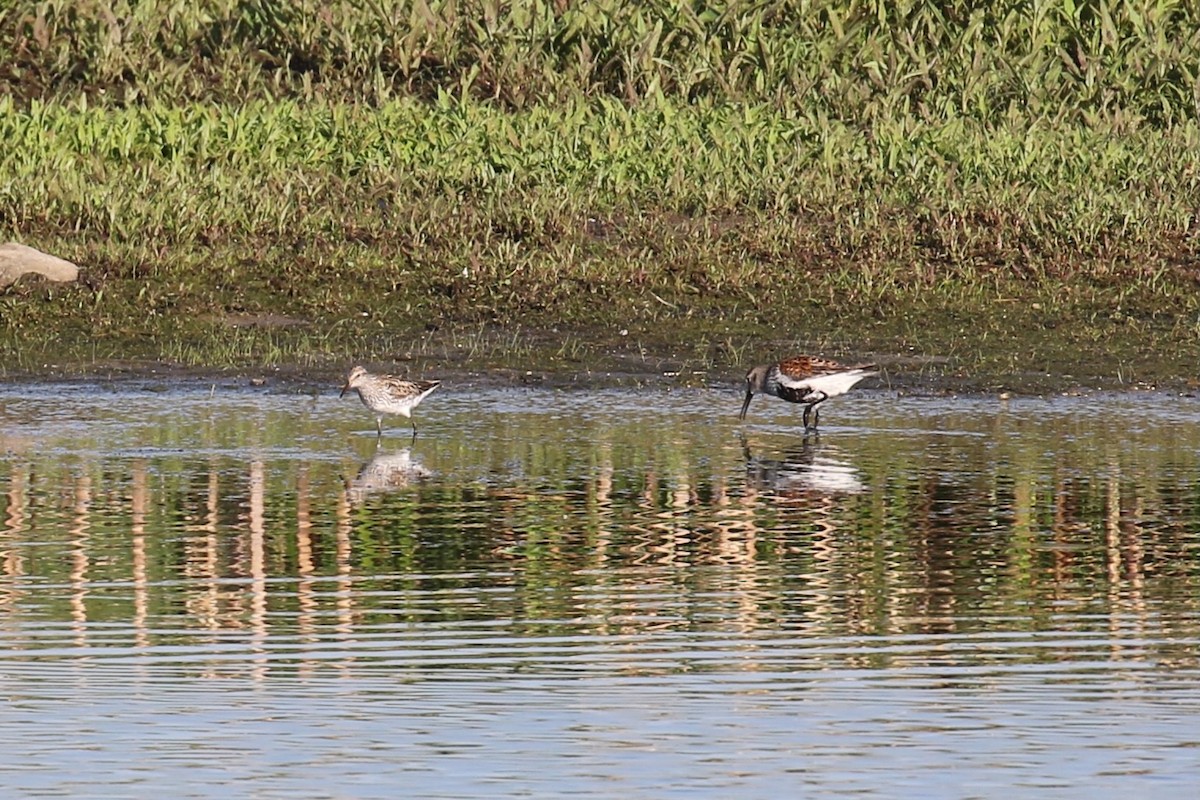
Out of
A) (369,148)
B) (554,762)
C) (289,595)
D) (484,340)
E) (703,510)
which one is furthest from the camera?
(369,148)

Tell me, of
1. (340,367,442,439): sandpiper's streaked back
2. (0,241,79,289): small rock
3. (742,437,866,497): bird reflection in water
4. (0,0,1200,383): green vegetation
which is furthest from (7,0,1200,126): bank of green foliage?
(742,437,866,497): bird reflection in water

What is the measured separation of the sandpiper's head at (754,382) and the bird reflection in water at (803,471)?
2.56ft

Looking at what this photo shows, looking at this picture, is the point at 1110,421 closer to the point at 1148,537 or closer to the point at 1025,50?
the point at 1148,537

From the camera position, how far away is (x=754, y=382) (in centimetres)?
1308

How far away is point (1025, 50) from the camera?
20.6 metres

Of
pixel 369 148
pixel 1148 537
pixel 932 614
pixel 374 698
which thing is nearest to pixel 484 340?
pixel 369 148

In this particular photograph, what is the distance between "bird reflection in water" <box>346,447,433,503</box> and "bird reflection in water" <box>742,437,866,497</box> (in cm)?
145

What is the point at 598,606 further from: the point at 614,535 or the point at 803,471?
A: the point at 803,471

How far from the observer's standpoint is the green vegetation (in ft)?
50.5

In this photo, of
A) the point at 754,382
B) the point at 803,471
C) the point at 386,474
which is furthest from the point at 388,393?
the point at 803,471

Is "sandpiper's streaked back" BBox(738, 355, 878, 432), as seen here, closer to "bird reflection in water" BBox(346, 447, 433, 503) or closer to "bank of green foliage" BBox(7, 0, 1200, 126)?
"bird reflection in water" BBox(346, 447, 433, 503)

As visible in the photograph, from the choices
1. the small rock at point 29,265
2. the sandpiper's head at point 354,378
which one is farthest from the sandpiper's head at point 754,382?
the small rock at point 29,265

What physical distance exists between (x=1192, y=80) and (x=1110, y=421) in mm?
7934

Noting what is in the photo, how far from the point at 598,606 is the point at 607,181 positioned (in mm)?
10216
